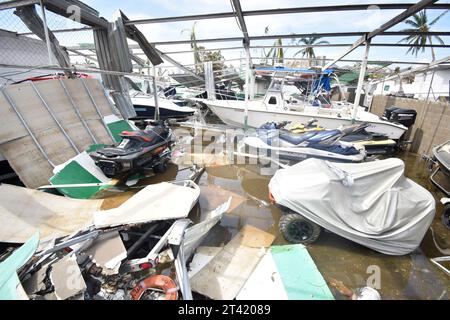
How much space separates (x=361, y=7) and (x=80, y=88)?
6081 millimetres

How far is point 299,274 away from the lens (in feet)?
7.41

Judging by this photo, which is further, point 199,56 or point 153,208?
point 199,56

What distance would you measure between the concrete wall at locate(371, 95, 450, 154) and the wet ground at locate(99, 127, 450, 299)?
2.51 m

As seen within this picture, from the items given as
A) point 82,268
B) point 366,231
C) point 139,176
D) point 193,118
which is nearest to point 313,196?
point 366,231

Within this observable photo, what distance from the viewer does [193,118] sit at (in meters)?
11.1

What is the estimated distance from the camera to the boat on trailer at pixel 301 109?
704 cm

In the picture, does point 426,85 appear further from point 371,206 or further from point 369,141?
point 371,206

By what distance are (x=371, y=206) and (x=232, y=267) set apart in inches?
69.9

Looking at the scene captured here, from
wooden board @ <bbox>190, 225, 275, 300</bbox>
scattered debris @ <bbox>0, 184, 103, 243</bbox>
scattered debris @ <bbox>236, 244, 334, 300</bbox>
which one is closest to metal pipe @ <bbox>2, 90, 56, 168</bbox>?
scattered debris @ <bbox>0, 184, 103, 243</bbox>

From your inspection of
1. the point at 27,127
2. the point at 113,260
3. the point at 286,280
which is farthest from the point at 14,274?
the point at 27,127

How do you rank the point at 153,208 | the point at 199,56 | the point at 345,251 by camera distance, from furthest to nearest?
the point at 199,56 → the point at 345,251 → the point at 153,208

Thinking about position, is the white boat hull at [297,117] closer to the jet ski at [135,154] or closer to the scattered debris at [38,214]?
the jet ski at [135,154]

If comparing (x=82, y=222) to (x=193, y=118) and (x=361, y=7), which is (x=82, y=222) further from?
(x=193, y=118)

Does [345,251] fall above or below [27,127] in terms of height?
below
